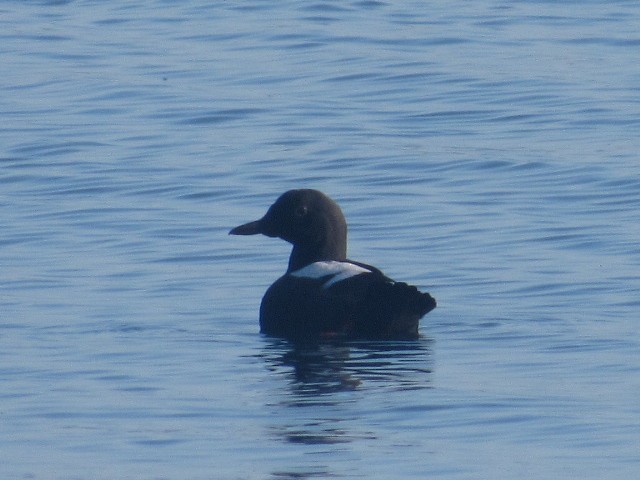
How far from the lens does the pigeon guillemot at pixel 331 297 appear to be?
9.91 meters

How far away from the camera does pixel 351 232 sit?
511 inches

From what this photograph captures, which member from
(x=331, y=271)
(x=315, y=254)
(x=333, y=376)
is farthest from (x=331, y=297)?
(x=333, y=376)

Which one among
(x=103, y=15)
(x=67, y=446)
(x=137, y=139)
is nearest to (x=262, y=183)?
(x=137, y=139)

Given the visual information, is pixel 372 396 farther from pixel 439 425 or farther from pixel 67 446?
pixel 67 446

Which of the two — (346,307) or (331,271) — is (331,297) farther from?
(331,271)

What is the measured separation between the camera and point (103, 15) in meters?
24.2

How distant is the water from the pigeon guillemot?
0.69 feet

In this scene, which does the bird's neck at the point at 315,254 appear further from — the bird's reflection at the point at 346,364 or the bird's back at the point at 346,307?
the bird's reflection at the point at 346,364

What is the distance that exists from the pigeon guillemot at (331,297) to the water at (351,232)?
21 cm

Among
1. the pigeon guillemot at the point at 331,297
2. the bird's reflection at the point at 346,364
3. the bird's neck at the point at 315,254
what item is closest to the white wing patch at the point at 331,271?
the pigeon guillemot at the point at 331,297

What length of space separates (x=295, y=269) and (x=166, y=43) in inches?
437

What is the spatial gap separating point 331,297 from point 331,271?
12.0 inches

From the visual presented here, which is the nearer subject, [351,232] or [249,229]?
[249,229]

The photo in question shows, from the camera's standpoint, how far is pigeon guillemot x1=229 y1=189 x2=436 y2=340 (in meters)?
9.91
